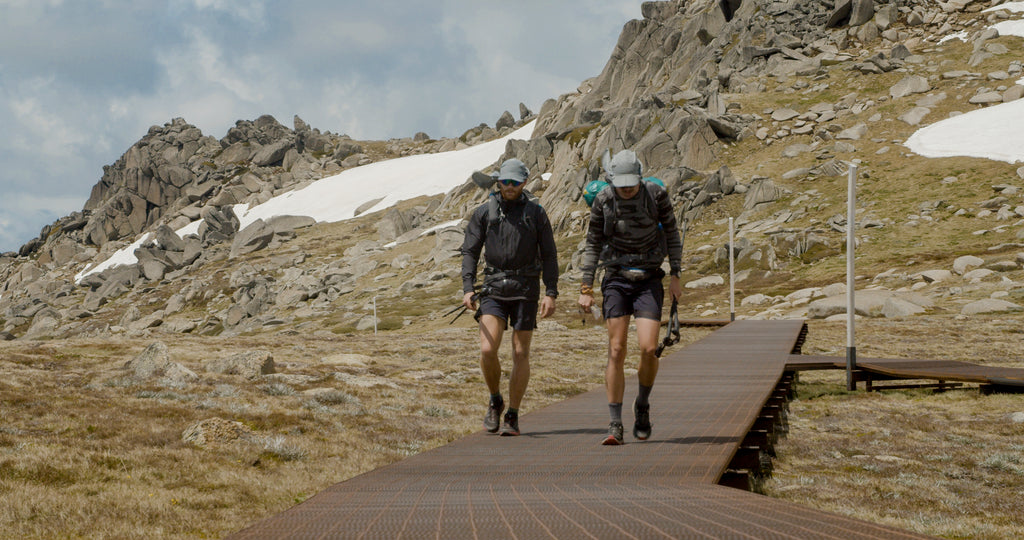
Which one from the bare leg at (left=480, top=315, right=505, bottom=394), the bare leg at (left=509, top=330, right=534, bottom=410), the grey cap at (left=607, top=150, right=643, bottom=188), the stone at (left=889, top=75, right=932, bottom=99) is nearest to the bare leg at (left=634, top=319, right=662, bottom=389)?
the bare leg at (left=509, top=330, right=534, bottom=410)

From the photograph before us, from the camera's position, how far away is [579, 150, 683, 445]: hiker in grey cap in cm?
716

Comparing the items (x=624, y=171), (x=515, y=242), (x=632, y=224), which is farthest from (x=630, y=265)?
(x=515, y=242)

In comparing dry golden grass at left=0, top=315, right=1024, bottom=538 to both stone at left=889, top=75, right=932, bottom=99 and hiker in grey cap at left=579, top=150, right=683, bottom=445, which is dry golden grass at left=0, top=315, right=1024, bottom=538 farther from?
stone at left=889, top=75, right=932, bottom=99

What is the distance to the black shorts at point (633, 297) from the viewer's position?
7152 millimetres

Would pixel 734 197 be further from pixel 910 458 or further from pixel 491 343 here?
pixel 491 343

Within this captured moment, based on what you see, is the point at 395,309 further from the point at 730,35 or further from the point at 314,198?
the point at 314,198

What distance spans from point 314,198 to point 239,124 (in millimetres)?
54497

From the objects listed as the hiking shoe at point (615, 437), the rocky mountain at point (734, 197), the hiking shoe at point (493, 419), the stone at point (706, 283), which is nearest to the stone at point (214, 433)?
the hiking shoe at point (493, 419)

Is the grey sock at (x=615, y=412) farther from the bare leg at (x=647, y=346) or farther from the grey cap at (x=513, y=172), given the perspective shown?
the grey cap at (x=513, y=172)

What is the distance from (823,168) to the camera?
5731 cm

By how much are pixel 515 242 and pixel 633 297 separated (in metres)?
1.30

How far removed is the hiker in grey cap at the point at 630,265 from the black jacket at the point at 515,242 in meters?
0.56

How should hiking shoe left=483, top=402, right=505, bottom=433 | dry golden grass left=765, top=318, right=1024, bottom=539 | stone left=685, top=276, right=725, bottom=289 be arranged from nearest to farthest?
dry golden grass left=765, top=318, right=1024, bottom=539
hiking shoe left=483, top=402, right=505, bottom=433
stone left=685, top=276, right=725, bottom=289

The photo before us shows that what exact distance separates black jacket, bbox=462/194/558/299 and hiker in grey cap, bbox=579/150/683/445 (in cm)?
56
